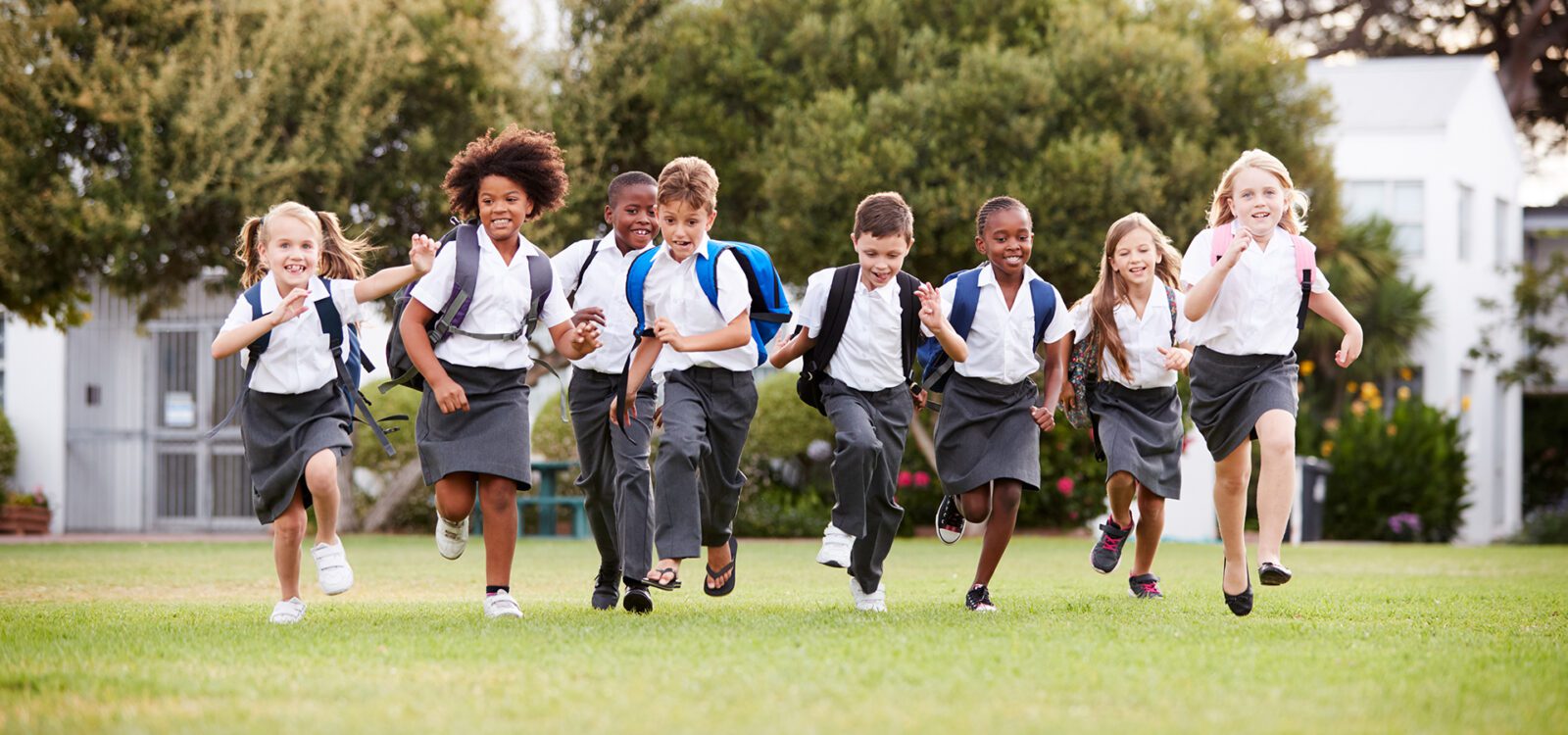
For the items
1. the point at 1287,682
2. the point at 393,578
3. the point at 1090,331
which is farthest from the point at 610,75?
the point at 1287,682

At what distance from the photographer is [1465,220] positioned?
27.3 metres

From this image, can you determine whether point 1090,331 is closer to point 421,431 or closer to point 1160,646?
point 1160,646

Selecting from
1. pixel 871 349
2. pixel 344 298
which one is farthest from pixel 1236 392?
pixel 344 298

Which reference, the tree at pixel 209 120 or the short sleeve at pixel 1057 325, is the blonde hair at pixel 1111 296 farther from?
the tree at pixel 209 120

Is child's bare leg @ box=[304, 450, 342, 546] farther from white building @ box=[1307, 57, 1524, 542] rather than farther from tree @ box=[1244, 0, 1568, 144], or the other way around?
tree @ box=[1244, 0, 1568, 144]

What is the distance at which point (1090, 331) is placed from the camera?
25.7 ft

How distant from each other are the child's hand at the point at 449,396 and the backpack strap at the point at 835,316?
1529 mm

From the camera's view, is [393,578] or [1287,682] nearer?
[1287,682]

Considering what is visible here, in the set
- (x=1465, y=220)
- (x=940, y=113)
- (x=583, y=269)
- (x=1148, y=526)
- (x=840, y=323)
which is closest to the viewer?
(x=840, y=323)

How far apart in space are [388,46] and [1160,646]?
41.8ft

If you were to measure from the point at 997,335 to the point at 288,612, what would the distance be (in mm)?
3139

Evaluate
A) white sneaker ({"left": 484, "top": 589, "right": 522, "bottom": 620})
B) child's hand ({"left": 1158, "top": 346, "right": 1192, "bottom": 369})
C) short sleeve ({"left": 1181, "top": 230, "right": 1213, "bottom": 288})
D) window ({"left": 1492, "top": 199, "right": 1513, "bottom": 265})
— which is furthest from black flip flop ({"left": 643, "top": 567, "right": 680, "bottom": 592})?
window ({"left": 1492, "top": 199, "right": 1513, "bottom": 265})

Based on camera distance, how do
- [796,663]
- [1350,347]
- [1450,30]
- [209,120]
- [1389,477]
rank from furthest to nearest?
1. [1450,30]
2. [1389,477]
3. [209,120]
4. [1350,347]
5. [796,663]

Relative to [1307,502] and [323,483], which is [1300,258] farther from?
[1307,502]
